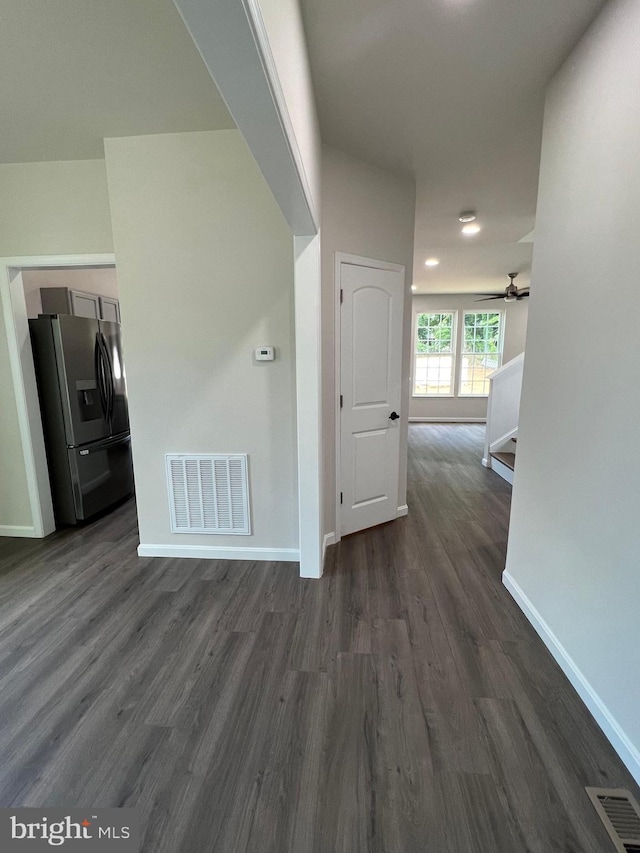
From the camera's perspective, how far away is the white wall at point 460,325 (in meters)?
7.96

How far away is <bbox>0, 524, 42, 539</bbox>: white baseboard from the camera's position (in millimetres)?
3164

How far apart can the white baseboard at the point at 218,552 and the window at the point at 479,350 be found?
682 cm

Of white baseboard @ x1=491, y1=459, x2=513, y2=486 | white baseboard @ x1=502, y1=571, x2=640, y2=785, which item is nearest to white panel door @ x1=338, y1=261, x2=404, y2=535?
white baseboard @ x1=502, y1=571, x2=640, y2=785

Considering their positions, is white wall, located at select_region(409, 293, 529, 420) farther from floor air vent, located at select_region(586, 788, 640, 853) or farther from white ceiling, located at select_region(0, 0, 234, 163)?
floor air vent, located at select_region(586, 788, 640, 853)

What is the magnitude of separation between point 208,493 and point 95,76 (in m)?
2.32

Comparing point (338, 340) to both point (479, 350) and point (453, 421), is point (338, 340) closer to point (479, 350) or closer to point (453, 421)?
point (453, 421)

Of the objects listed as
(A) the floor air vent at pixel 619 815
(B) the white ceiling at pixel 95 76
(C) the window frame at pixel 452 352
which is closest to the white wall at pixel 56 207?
(B) the white ceiling at pixel 95 76

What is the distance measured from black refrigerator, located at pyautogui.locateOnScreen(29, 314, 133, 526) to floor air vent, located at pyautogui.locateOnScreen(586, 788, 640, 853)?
3619 millimetres

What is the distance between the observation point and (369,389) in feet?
9.84

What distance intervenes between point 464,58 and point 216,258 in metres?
1.62

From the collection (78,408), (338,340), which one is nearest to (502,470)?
(338,340)

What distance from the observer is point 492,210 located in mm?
3617

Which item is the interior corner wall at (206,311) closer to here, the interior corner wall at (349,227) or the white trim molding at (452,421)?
the interior corner wall at (349,227)

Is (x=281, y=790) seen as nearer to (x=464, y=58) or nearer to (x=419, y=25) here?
(x=419, y=25)
